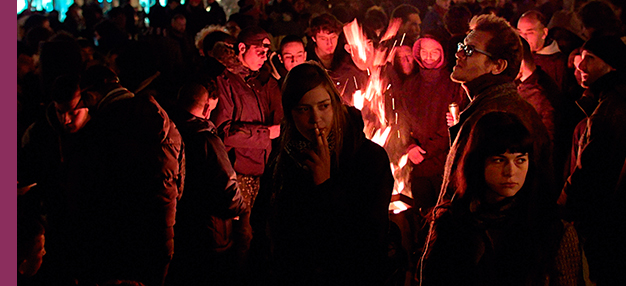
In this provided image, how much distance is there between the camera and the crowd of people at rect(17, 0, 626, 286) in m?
3.34

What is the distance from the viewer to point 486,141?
3393 mm

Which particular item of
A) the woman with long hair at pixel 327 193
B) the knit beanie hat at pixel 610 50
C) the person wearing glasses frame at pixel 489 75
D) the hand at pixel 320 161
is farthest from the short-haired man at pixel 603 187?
the hand at pixel 320 161

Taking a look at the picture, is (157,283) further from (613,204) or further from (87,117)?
(613,204)

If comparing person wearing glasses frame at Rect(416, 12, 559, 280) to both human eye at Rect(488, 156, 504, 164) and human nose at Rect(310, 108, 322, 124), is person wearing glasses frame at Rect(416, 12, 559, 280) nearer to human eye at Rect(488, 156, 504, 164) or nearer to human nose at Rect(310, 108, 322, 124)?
human eye at Rect(488, 156, 504, 164)

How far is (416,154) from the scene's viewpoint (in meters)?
6.44

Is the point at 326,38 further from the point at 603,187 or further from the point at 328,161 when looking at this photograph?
the point at 328,161

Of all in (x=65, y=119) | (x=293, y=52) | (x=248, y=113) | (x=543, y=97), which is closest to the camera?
(x=65, y=119)

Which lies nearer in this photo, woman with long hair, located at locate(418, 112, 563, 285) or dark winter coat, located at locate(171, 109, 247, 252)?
woman with long hair, located at locate(418, 112, 563, 285)

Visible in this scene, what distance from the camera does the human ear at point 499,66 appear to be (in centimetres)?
447

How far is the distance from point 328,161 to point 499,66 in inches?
71.2

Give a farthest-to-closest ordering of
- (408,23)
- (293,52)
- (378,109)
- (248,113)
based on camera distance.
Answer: (408,23)
(293,52)
(248,113)
(378,109)

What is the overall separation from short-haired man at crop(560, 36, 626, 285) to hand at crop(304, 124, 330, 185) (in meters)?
2.56

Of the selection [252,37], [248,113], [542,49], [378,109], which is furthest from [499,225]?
[542,49]

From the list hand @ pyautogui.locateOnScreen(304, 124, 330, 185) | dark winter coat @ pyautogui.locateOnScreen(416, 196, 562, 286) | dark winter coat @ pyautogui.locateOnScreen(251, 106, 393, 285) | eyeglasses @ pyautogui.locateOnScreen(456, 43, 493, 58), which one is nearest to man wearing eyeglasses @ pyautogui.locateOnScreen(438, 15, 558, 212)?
eyeglasses @ pyautogui.locateOnScreen(456, 43, 493, 58)
